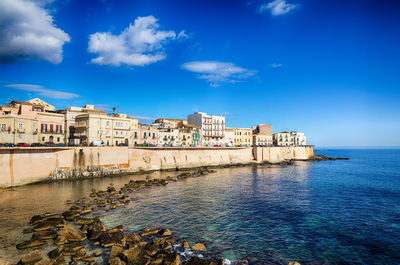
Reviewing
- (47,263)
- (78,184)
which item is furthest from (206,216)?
(78,184)

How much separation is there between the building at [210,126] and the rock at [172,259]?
75805mm

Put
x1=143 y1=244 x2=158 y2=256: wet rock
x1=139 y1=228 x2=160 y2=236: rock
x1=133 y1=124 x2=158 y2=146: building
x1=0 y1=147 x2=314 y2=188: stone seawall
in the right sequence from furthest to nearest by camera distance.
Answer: x1=133 y1=124 x2=158 y2=146: building, x1=0 y1=147 x2=314 y2=188: stone seawall, x1=139 y1=228 x2=160 y2=236: rock, x1=143 y1=244 x2=158 y2=256: wet rock

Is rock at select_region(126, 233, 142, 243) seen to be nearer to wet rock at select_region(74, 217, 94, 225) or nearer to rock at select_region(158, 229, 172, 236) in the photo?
rock at select_region(158, 229, 172, 236)

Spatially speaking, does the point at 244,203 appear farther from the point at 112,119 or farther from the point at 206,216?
the point at 112,119

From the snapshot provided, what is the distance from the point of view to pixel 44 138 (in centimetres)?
5397

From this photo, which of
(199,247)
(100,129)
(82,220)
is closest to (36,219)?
(82,220)

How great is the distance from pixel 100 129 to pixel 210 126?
47182mm

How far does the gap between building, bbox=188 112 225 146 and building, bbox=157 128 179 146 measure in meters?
17.6

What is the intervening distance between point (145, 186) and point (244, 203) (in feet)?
54.0

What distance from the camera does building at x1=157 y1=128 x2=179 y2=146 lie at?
71.2 m

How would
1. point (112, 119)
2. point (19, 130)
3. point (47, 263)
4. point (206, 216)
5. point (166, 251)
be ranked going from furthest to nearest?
point (112, 119) < point (19, 130) < point (206, 216) < point (166, 251) < point (47, 263)

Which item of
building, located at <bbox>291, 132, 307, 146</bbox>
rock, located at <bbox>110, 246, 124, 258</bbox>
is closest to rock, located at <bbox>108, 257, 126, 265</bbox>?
rock, located at <bbox>110, 246, 124, 258</bbox>

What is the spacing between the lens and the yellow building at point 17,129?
43969 millimetres

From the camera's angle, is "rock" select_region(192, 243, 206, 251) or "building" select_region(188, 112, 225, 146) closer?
"rock" select_region(192, 243, 206, 251)
